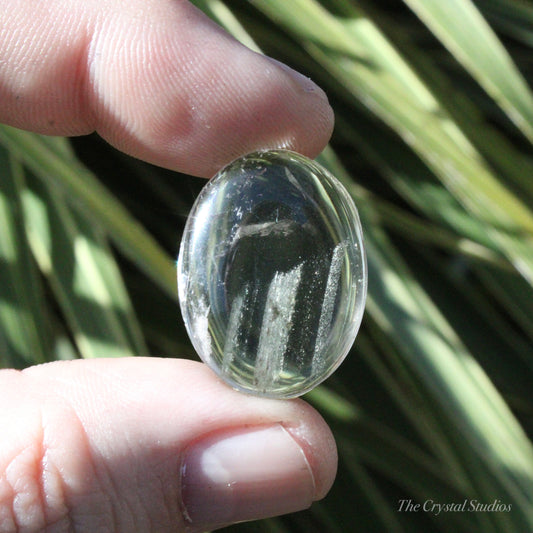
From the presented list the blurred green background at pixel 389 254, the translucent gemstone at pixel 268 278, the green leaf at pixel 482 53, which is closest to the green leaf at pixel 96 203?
the blurred green background at pixel 389 254

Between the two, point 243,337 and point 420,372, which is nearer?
point 243,337

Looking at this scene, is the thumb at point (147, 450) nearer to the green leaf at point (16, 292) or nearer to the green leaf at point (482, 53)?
the green leaf at point (16, 292)

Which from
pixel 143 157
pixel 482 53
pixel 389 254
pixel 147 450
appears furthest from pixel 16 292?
pixel 482 53

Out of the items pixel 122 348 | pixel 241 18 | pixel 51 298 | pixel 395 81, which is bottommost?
pixel 51 298

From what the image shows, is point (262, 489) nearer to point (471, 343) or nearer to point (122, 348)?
point (122, 348)

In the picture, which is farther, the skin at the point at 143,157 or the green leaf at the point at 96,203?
the green leaf at the point at 96,203

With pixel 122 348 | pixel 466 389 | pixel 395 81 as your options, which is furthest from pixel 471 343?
pixel 122 348
